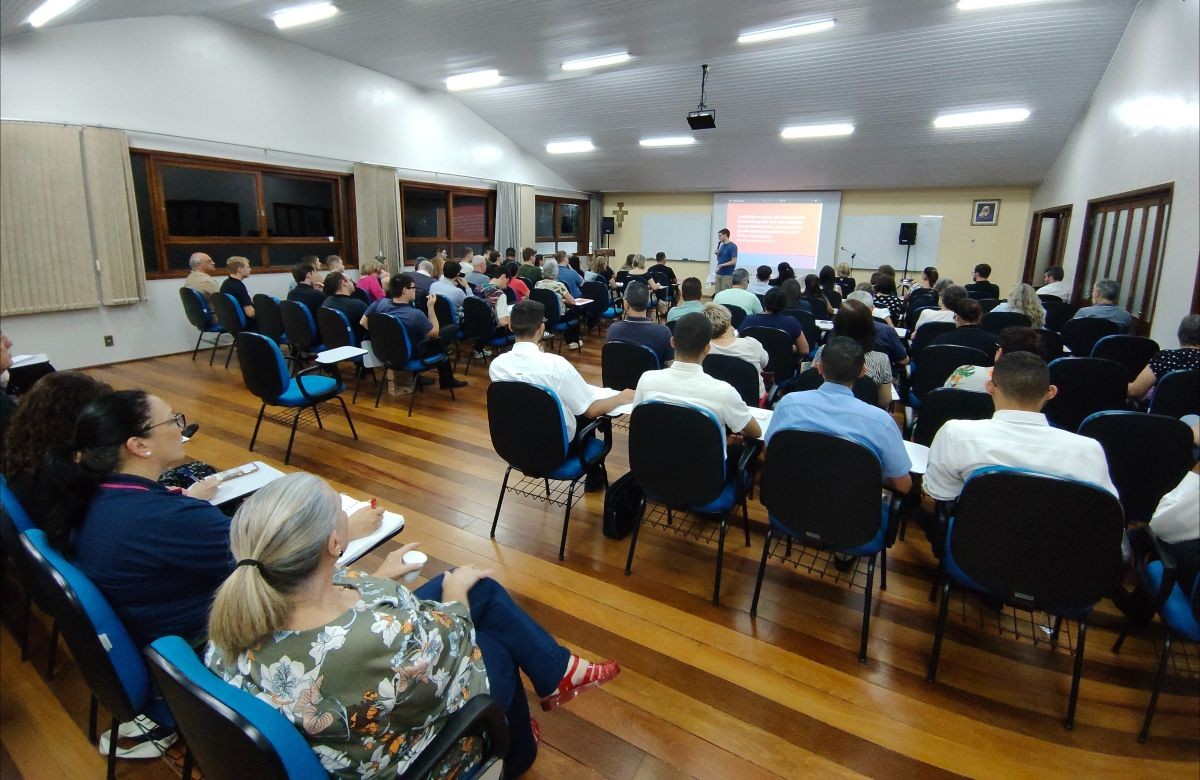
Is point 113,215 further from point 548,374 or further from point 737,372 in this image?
point 737,372

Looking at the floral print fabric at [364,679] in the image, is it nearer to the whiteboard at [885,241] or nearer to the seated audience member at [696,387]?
the seated audience member at [696,387]

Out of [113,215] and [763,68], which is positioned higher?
[763,68]

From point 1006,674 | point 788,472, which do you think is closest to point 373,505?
point 788,472

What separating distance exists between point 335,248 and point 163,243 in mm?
2321

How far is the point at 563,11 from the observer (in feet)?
20.3

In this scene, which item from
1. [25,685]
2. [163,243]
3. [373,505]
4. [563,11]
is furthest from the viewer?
[163,243]

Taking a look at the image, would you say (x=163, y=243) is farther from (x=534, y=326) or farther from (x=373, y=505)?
(x=373, y=505)

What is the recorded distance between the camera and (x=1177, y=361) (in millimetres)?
3197

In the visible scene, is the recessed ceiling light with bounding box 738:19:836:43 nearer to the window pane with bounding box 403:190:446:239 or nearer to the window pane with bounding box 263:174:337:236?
the window pane with bounding box 403:190:446:239

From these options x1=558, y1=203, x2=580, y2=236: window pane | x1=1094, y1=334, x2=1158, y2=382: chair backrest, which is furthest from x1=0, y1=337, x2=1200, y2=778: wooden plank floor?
x1=558, y1=203, x2=580, y2=236: window pane

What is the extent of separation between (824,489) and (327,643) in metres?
1.72

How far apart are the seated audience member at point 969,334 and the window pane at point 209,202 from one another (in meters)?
8.02

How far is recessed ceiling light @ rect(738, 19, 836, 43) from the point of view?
20.6 ft

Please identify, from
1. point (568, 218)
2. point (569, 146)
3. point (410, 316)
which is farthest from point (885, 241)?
point (410, 316)
